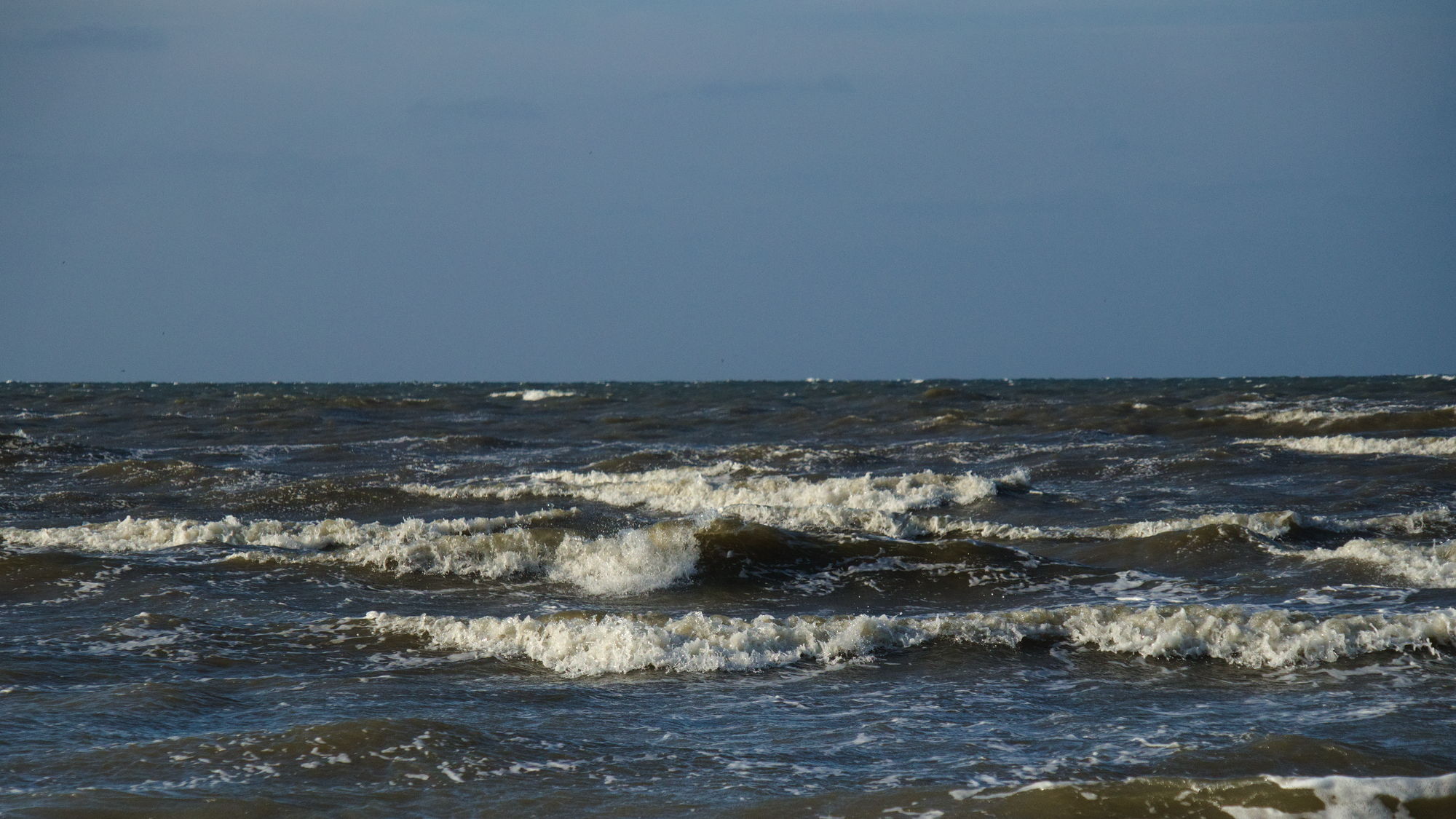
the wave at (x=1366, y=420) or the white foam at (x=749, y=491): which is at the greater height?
Answer: the wave at (x=1366, y=420)

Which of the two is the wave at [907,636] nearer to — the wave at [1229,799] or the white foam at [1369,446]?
the wave at [1229,799]

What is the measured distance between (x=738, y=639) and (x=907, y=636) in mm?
1373

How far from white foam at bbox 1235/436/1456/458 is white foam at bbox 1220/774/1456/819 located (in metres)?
18.1

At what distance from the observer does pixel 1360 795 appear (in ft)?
18.4

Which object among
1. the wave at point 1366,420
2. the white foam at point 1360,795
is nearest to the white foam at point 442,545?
the white foam at point 1360,795

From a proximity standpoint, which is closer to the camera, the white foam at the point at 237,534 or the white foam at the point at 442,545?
the white foam at the point at 442,545

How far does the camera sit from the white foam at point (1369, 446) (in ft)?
72.5

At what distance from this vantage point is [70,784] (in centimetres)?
601

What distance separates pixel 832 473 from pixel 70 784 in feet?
55.5

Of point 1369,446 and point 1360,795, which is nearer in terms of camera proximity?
point 1360,795

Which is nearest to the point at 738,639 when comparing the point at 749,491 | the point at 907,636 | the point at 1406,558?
the point at 907,636

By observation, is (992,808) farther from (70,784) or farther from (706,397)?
(706,397)

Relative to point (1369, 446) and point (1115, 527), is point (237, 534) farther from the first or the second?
point (1369, 446)

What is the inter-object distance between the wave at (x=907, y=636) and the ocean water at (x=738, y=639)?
0.03 m
